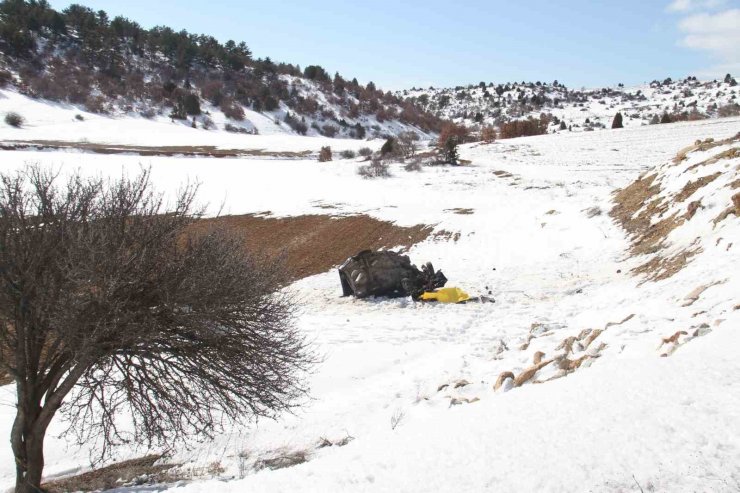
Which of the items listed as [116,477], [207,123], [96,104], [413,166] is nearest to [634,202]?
[116,477]

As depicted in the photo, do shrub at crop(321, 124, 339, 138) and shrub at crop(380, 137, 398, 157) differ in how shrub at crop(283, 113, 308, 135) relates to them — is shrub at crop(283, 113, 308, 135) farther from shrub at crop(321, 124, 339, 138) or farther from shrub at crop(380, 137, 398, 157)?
shrub at crop(380, 137, 398, 157)

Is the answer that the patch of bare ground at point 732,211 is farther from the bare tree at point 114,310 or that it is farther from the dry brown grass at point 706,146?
the bare tree at point 114,310

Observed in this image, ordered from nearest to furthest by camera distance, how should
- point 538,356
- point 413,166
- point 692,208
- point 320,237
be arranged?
1. point 538,356
2. point 692,208
3. point 320,237
4. point 413,166

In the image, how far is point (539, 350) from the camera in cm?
832

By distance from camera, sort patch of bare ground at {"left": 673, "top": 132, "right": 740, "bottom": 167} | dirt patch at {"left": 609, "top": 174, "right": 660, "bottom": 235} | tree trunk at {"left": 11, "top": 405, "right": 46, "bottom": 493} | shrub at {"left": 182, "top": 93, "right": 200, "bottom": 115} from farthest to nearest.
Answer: shrub at {"left": 182, "top": 93, "right": 200, "bottom": 115} < patch of bare ground at {"left": 673, "top": 132, "right": 740, "bottom": 167} < dirt patch at {"left": 609, "top": 174, "right": 660, "bottom": 235} < tree trunk at {"left": 11, "top": 405, "right": 46, "bottom": 493}

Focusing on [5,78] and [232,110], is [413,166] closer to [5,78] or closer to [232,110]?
[232,110]

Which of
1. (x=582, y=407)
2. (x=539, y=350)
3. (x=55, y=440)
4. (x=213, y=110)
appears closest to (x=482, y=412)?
(x=582, y=407)

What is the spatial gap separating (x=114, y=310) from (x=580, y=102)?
440 ft

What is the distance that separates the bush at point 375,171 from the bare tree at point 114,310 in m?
32.1

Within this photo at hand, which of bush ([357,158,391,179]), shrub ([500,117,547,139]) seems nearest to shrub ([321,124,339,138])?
shrub ([500,117,547,139])

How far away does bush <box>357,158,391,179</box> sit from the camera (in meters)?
39.4

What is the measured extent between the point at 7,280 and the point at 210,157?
158 feet

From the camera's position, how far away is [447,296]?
14562mm

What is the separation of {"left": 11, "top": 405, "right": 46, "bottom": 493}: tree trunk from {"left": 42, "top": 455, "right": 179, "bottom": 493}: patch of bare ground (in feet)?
0.98
